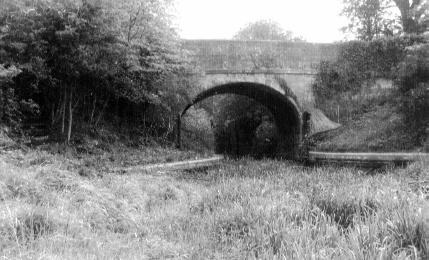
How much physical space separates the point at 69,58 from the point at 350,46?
1173cm

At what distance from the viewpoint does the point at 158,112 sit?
15188mm

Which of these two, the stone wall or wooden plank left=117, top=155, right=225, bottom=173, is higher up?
the stone wall

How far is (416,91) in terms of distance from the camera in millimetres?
13328

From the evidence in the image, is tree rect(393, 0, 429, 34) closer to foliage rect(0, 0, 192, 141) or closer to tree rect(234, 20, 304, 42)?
foliage rect(0, 0, 192, 141)

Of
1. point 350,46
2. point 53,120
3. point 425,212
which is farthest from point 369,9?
point 425,212

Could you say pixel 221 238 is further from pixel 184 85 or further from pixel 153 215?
pixel 184 85

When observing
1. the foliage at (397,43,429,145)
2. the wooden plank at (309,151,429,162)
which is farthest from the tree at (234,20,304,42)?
the foliage at (397,43,429,145)

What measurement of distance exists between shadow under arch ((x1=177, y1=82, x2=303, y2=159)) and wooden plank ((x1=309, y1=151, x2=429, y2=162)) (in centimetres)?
237

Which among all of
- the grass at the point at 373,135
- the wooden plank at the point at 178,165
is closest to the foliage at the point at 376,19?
the grass at the point at 373,135

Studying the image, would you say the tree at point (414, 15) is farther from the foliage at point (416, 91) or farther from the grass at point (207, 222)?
the grass at point (207, 222)

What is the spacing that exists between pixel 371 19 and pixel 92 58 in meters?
14.9

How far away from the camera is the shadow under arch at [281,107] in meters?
17.4

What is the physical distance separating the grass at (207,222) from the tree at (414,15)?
1395cm

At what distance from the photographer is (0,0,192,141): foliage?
9.48 m
